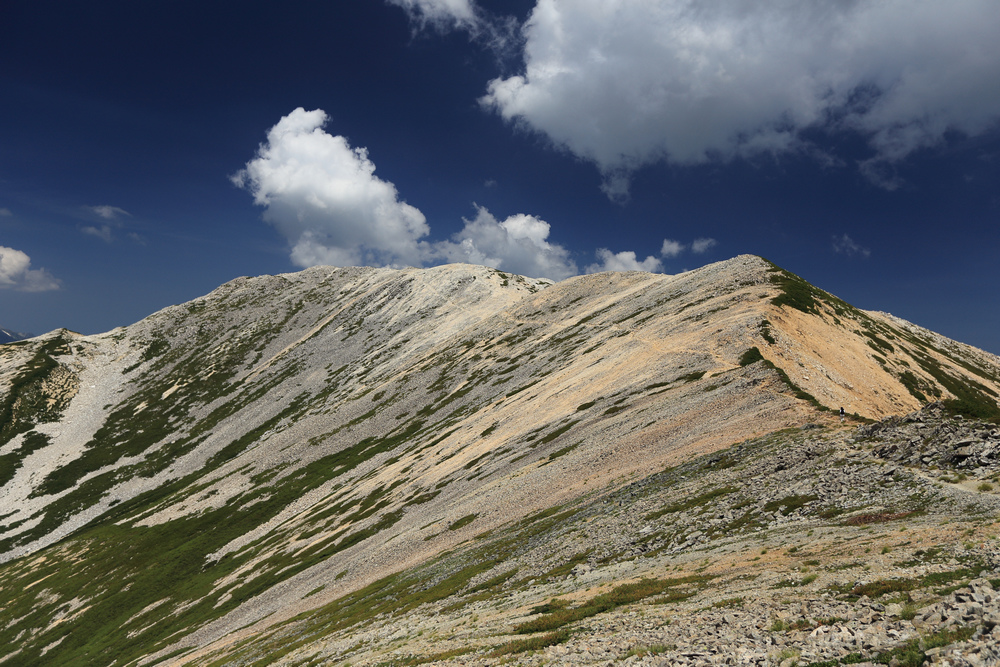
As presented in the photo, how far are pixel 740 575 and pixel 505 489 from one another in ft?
130

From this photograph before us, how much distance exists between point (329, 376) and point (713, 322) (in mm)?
152521

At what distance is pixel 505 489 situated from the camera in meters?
61.6

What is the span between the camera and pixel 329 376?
191000 mm

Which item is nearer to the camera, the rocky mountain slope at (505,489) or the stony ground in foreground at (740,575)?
the stony ground in foreground at (740,575)

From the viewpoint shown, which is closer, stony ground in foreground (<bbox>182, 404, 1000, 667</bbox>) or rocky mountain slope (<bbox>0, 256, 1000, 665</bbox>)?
stony ground in foreground (<bbox>182, 404, 1000, 667</bbox>)

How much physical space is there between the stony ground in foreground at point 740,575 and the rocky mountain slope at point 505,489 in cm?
31

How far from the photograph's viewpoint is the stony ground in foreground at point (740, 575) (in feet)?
53.0

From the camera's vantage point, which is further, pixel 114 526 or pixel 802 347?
pixel 114 526

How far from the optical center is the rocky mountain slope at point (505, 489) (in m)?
31.9

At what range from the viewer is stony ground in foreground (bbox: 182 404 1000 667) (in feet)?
53.0

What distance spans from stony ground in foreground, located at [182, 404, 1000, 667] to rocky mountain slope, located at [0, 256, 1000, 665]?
0.31 m

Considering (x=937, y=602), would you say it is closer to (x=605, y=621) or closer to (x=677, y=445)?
(x=605, y=621)

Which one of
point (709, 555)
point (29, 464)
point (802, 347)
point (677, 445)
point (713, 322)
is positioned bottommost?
point (709, 555)

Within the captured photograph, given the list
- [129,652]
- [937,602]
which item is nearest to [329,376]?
[129,652]
